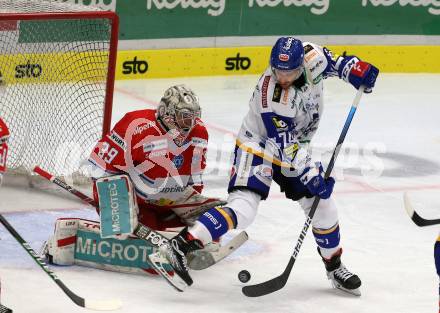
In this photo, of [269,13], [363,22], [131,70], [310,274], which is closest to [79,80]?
[310,274]

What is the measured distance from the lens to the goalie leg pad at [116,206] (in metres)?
4.89

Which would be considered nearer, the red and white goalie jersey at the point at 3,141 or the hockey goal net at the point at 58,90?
the red and white goalie jersey at the point at 3,141

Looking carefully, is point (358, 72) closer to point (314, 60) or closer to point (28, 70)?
point (314, 60)

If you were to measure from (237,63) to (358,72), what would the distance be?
4.05m

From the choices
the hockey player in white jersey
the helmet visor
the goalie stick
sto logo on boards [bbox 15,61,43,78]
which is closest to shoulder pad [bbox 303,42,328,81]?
the hockey player in white jersey

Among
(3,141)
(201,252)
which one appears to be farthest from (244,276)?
(3,141)

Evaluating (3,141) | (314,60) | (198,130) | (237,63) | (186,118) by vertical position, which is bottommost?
(237,63)

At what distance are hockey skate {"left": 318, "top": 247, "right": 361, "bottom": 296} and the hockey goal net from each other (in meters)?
1.52

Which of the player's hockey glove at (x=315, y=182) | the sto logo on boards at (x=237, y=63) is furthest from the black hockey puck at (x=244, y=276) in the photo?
the sto logo on boards at (x=237, y=63)

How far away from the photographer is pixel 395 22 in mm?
9281

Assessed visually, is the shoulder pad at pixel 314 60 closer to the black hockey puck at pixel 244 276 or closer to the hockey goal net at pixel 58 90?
the black hockey puck at pixel 244 276

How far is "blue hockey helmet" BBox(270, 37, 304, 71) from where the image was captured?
4656 millimetres

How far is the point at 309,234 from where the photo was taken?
19.0ft

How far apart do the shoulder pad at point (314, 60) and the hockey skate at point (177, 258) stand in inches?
32.7
